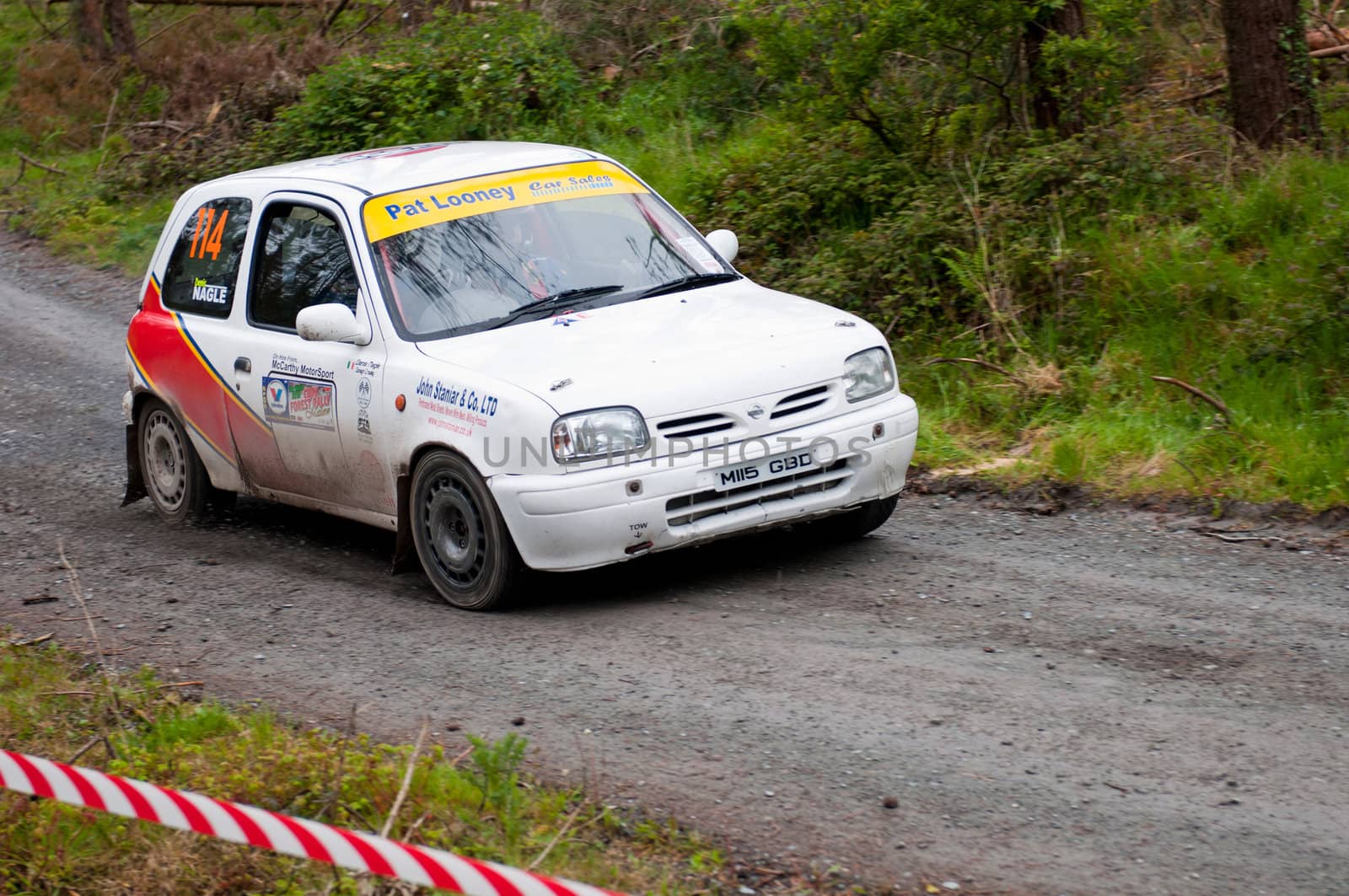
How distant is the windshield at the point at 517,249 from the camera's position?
685 cm

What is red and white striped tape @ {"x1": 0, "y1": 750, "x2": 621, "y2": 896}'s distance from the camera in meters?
3.23

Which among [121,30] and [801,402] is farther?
[121,30]

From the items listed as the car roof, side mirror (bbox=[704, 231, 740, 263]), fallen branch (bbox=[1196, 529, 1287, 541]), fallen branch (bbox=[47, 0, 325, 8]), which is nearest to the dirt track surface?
fallen branch (bbox=[1196, 529, 1287, 541])

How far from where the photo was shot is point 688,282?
7352mm

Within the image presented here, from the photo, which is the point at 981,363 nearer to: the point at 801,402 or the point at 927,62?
the point at 927,62

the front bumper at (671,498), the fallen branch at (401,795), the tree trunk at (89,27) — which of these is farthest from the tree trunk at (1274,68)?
the tree trunk at (89,27)

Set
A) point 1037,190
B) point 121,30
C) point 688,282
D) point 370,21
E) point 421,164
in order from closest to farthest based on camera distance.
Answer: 1. point 688,282
2. point 421,164
3. point 1037,190
4. point 370,21
5. point 121,30

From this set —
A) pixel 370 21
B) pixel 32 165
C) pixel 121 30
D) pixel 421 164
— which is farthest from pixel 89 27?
pixel 421 164

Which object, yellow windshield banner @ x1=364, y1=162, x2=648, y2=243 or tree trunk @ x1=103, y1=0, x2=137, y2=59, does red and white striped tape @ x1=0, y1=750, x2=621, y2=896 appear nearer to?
yellow windshield banner @ x1=364, y1=162, x2=648, y2=243

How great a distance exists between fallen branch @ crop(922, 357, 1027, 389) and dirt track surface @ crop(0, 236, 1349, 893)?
1387mm

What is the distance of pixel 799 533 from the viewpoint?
7.38 meters

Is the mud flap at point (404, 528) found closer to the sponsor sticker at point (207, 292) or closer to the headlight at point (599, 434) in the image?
the headlight at point (599, 434)

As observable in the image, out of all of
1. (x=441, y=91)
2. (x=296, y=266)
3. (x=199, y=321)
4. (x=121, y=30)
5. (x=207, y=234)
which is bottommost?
(x=199, y=321)

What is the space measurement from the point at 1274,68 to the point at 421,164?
20.9ft
